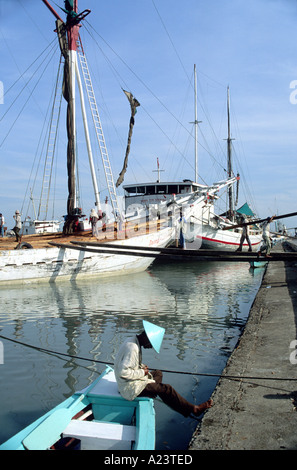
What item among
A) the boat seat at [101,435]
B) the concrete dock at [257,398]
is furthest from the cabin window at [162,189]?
the boat seat at [101,435]

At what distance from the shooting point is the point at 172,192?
2816cm

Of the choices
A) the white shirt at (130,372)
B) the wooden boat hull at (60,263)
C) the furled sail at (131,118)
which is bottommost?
the white shirt at (130,372)

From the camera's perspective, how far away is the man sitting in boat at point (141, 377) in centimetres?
501

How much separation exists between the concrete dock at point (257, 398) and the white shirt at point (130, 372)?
0.95m

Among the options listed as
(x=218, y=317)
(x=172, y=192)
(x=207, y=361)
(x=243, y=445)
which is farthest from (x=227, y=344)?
(x=172, y=192)

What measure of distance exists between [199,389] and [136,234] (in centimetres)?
1455

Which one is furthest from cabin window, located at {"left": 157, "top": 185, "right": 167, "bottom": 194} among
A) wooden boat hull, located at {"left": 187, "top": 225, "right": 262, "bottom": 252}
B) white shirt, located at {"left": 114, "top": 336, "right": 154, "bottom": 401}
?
white shirt, located at {"left": 114, "top": 336, "right": 154, "bottom": 401}

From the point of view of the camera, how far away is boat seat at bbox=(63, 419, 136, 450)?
4242 mm

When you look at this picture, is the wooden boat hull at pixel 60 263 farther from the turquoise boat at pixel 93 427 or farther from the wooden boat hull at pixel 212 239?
the turquoise boat at pixel 93 427

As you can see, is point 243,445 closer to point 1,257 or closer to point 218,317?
point 218,317

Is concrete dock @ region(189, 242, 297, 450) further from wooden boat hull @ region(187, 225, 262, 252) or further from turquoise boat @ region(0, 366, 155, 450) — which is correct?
wooden boat hull @ region(187, 225, 262, 252)

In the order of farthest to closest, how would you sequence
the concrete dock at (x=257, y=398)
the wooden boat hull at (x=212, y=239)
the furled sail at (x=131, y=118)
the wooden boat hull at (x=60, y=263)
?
the wooden boat hull at (x=212, y=239) → the furled sail at (x=131, y=118) → the wooden boat hull at (x=60, y=263) → the concrete dock at (x=257, y=398)

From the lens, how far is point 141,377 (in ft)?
16.9

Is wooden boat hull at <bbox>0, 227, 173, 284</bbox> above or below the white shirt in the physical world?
above
